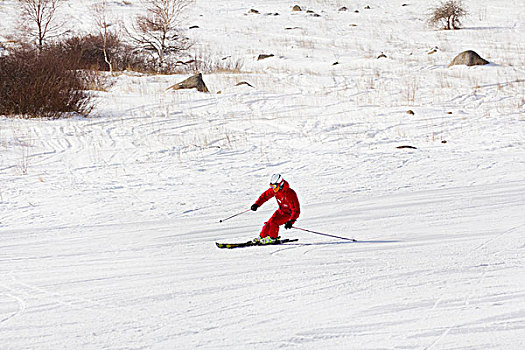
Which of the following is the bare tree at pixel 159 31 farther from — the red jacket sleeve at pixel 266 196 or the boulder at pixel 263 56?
the red jacket sleeve at pixel 266 196

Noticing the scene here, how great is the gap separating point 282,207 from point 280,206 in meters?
0.02

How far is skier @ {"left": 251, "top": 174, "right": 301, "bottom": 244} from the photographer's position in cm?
509

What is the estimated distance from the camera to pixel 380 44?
1004 inches

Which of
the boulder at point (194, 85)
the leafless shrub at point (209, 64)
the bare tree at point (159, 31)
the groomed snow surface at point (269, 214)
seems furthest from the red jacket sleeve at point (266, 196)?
the bare tree at point (159, 31)

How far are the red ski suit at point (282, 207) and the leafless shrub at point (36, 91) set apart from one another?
A: 356 inches

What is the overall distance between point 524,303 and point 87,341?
313 centimetres

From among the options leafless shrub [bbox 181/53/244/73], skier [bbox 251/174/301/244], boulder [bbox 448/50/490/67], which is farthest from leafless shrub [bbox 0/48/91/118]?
boulder [bbox 448/50/490/67]

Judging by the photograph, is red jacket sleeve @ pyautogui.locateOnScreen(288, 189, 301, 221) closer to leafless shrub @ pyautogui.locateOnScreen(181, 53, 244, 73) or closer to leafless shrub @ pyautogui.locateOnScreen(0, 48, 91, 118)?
leafless shrub @ pyautogui.locateOnScreen(0, 48, 91, 118)

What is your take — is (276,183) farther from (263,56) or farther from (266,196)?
(263,56)

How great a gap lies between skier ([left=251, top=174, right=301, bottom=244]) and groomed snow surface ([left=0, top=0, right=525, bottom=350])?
154 mm

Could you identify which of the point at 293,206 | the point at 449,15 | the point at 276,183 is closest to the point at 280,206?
the point at 293,206

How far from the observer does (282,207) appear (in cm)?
524

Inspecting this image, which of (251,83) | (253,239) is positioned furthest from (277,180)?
(251,83)

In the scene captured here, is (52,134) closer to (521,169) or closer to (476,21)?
(521,169)
